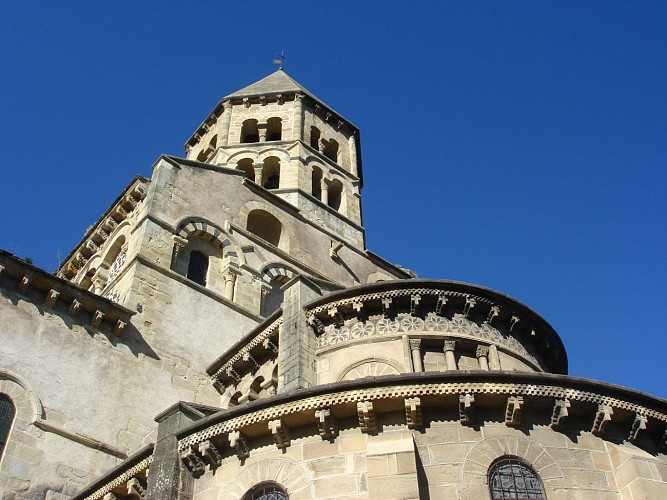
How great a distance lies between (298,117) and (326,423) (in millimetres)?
22831

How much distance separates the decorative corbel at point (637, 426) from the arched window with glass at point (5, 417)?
456 inches

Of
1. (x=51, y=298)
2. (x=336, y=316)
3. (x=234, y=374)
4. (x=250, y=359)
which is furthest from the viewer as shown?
(x=234, y=374)

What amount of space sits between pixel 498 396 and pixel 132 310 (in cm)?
1078

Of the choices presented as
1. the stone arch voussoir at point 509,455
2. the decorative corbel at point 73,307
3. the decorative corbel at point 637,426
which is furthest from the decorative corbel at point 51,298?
the decorative corbel at point 637,426

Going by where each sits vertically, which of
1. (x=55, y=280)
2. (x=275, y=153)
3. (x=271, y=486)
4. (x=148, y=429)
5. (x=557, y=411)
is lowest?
(x=271, y=486)

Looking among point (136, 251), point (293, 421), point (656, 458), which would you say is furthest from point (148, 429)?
point (656, 458)

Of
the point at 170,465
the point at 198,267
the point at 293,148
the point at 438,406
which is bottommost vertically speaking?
the point at 170,465

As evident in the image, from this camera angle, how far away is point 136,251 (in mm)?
21625

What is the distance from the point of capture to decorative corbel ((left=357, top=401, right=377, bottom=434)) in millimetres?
11836

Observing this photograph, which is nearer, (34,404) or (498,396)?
(498,396)

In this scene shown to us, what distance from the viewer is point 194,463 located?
41.0 ft

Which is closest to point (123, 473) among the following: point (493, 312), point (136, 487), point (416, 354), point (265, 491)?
point (136, 487)

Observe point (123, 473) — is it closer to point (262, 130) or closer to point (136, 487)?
point (136, 487)

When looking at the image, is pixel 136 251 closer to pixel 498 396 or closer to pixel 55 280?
pixel 55 280
